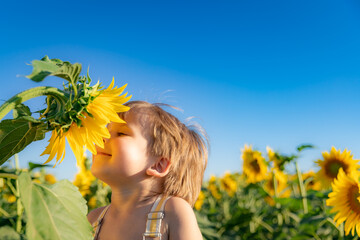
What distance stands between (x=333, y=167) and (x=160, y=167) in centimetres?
203

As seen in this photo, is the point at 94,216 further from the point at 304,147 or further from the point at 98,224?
the point at 304,147

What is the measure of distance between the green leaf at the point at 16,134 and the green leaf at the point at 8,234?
80cm

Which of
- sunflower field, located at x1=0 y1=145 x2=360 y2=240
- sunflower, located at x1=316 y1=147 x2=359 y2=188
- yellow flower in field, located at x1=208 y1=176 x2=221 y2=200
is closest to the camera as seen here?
sunflower field, located at x1=0 y1=145 x2=360 y2=240

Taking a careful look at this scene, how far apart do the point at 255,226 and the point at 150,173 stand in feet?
9.35

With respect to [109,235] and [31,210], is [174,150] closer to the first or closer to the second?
[109,235]

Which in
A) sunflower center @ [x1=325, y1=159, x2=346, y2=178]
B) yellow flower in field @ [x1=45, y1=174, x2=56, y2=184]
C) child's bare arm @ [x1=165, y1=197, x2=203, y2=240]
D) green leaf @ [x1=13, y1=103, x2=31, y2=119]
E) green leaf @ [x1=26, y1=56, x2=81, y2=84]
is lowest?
child's bare arm @ [x1=165, y1=197, x2=203, y2=240]

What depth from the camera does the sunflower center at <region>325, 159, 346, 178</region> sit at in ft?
10.9

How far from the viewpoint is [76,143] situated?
117cm

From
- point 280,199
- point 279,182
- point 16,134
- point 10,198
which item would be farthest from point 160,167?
point 10,198

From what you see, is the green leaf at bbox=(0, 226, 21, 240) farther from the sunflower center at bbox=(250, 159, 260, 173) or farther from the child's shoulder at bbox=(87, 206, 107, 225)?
the sunflower center at bbox=(250, 159, 260, 173)

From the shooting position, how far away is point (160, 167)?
6.17 feet

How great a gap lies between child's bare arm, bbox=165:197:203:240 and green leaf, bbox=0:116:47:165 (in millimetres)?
759

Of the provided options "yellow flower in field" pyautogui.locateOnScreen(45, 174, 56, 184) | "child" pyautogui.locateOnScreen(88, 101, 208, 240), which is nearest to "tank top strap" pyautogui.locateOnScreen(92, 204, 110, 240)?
"child" pyautogui.locateOnScreen(88, 101, 208, 240)

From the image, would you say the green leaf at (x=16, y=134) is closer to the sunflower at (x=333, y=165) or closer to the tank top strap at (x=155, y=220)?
the tank top strap at (x=155, y=220)
